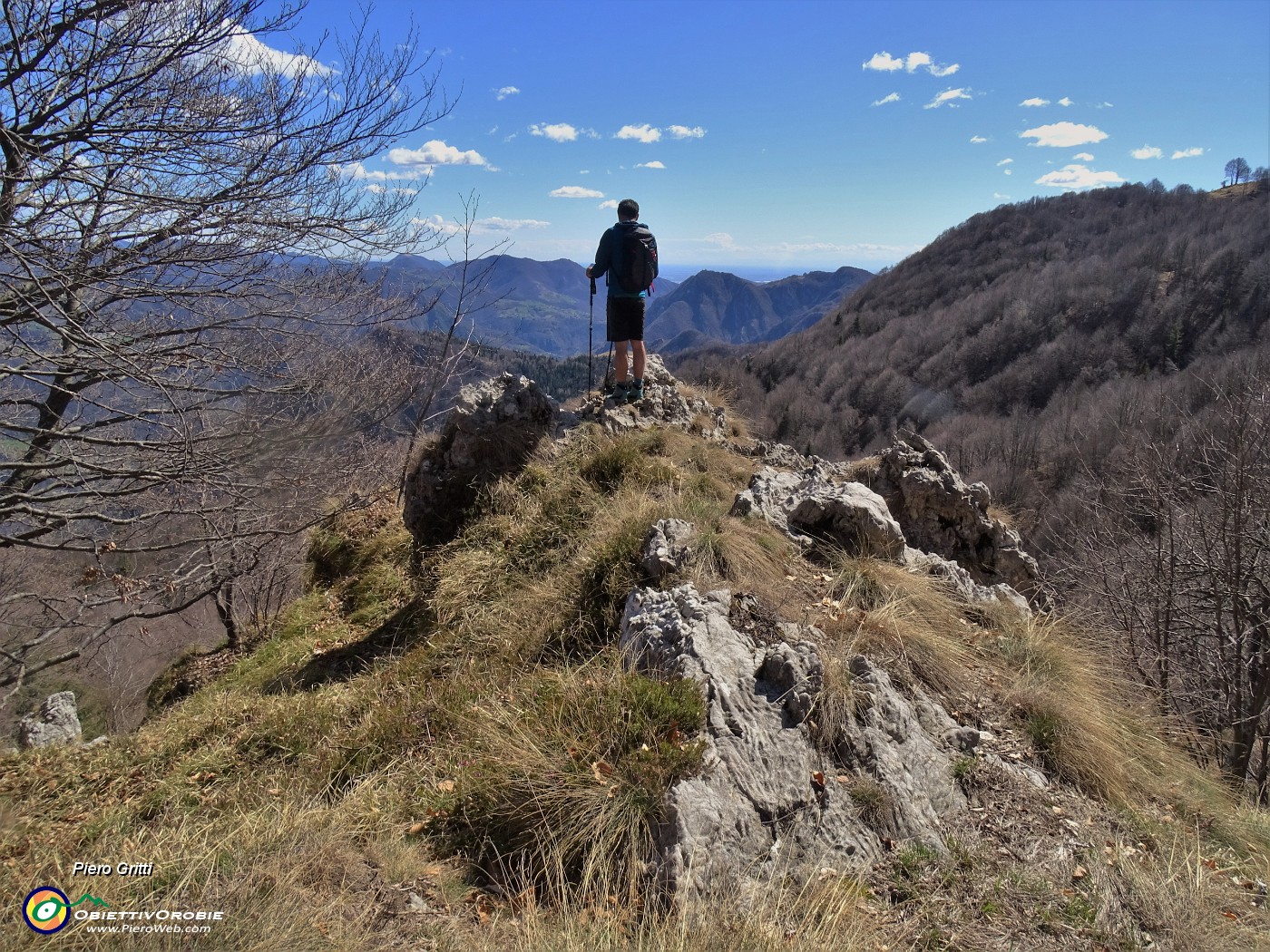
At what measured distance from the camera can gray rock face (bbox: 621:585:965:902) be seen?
2783mm

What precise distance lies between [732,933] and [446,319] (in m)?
9.04

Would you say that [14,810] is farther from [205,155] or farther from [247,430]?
[205,155]

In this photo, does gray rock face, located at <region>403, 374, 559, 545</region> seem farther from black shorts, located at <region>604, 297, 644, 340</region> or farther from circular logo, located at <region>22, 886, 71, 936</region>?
circular logo, located at <region>22, 886, 71, 936</region>

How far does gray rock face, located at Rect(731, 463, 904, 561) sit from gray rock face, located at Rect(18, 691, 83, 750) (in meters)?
11.7

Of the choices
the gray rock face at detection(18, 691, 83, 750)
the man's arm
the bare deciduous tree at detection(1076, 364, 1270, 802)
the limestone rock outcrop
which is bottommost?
the gray rock face at detection(18, 691, 83, 750)

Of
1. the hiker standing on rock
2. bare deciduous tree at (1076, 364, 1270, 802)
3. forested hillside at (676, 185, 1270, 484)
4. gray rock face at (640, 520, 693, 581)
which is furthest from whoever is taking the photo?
forested hillside at (676, 185, 1270, 484)

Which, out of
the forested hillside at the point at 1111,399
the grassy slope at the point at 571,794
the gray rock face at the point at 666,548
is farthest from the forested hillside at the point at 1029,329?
the grassy slope at the point at 571,794

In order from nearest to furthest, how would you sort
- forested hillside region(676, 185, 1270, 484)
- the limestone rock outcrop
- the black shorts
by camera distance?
the black shorts < the limestone rock outcrop < forested hillside region(676, 185, 1270, 484)

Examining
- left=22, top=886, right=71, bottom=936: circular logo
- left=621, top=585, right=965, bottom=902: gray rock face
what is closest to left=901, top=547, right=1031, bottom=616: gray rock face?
left=621, top=585, right=965, bottom=902: gray rock face

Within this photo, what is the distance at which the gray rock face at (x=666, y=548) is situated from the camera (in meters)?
4.62

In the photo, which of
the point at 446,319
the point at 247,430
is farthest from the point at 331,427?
the point at 446,319

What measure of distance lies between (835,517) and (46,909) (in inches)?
207

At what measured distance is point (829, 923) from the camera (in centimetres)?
244

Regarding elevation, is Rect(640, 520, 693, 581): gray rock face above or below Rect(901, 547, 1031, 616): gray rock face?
above
